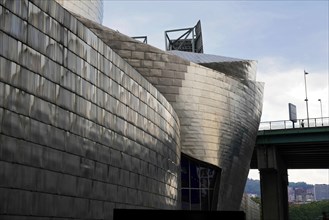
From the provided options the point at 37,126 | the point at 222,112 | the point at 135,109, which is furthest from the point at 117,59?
the point at 222,112

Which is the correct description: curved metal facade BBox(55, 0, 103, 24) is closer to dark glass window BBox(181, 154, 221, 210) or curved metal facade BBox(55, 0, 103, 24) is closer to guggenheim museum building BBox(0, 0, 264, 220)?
guggenheim museum building BBox(0, 0, 264, 220)

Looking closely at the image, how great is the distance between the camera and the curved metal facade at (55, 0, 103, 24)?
63.2m

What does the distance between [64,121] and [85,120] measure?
2.01 meters

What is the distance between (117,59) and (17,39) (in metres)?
9.29

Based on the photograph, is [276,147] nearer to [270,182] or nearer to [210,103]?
[270,182]

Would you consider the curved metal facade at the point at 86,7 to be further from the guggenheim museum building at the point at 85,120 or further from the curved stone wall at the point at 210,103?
the guggenheim museum building at the point at 85,120

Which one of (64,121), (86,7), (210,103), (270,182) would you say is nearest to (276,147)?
(270,182)

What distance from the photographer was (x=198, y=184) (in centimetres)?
4331

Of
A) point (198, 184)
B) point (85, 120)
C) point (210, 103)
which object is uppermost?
point (210, 103)

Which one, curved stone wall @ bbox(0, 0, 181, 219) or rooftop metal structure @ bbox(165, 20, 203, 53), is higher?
rooftop metal structure @ bbox(165, 20, 203, 53)

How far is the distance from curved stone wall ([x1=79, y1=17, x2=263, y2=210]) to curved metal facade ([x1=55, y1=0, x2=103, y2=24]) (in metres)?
25.1

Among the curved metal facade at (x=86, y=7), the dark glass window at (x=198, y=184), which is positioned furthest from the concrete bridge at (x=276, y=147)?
the curved metal facade at (x=86, y=7)

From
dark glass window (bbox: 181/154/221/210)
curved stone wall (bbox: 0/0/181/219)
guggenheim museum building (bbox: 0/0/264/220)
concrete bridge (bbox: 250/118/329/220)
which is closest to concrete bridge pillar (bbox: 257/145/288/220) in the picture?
concrete bridge (bbox: 250/118/329/220)

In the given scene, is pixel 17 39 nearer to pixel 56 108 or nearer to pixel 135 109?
pixel 56 108
